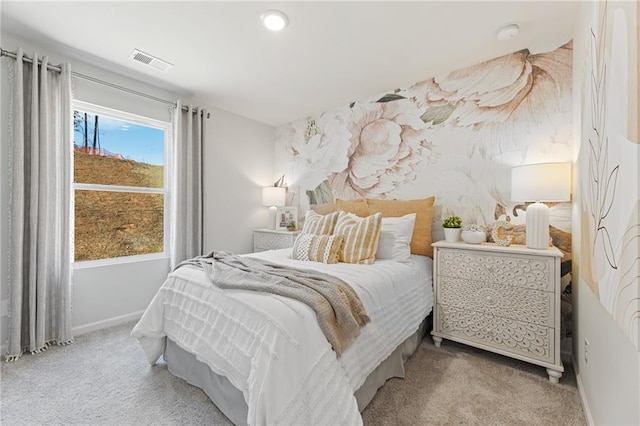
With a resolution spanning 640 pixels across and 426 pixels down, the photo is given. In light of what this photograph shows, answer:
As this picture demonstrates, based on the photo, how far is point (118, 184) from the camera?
2.86 metres

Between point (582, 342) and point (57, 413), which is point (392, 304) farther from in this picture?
point (57, 413)

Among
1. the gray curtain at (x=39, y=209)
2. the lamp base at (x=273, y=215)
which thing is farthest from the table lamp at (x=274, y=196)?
the gray curtain at (x=39, y=209)

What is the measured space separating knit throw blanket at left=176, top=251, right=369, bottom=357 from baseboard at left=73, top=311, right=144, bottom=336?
1.64 m

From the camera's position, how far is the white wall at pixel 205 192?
7.70ft

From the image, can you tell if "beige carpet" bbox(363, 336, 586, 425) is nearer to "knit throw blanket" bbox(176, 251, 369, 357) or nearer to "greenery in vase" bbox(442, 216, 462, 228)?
"knit throw blanket" bbox(176, 251, 369, 357)

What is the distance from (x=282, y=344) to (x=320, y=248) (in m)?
1.18

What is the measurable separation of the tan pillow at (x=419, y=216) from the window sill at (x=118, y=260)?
8.28 feet

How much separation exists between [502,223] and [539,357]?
95cm

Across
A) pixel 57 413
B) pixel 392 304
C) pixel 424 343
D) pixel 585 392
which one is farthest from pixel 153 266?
pixel 585 392

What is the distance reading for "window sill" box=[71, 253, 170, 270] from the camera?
8.52 ft

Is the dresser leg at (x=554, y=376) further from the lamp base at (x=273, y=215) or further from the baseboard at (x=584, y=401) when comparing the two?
the lamp base at (x=273, y=215)

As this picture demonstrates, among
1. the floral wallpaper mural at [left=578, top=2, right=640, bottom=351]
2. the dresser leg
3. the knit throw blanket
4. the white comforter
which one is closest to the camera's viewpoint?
the floral wallpaper mural at [left=578, top=2, right=640, bottom=351]

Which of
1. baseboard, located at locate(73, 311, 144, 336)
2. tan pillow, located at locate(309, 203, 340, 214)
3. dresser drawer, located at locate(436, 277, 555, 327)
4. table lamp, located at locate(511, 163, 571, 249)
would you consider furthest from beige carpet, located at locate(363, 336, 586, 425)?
baseboard, located at locate(73, 311, 144, 336)

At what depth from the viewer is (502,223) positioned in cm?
223
